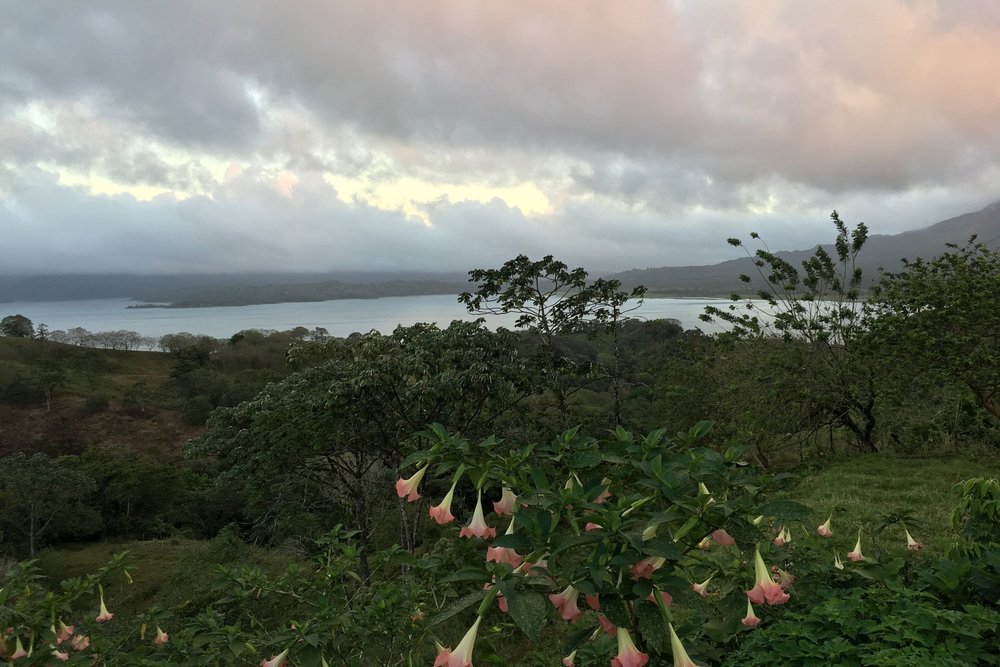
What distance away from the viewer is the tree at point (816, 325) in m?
10.9

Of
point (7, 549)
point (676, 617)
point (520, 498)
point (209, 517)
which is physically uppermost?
point (520, 498)

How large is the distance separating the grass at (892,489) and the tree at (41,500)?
3141 centimetres

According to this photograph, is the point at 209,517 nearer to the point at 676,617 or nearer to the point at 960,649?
the point at 676,617

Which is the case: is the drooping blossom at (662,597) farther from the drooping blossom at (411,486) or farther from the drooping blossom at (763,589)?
the drooping blossom at (411,486)

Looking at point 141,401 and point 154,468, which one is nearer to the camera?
point 154,468

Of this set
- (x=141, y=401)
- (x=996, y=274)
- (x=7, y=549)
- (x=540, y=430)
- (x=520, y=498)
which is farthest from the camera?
(x=141, y=401)

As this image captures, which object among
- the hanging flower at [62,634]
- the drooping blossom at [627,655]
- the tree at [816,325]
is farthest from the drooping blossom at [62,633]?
the tree at [816,325]

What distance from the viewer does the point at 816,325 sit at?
11266mm

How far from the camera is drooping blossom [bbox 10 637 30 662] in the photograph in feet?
8.29

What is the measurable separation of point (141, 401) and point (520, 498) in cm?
6038

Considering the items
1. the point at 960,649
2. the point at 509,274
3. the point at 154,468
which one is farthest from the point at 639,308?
the point at 154,468

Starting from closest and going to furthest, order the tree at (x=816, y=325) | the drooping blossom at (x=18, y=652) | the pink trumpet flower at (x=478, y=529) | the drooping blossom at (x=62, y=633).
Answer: the pink trumpet flower at (x=478, y=529)
the drooping blossom at (x=18, y=652)
the drooping blossom at (x=62, y=633)
the tree at (x=816, y=325)

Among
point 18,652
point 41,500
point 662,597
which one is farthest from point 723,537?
point 41,500

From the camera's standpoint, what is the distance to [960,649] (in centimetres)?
170
